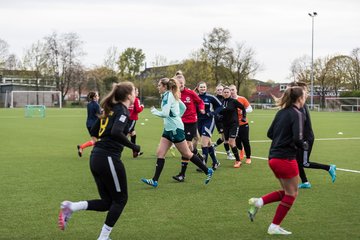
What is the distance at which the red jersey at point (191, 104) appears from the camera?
1072cm

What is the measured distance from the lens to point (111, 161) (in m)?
5.50

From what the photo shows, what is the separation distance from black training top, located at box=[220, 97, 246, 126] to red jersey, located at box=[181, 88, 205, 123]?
1.45 m

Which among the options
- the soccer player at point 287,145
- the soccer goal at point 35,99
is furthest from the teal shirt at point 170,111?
the soccer goal at point 35,99

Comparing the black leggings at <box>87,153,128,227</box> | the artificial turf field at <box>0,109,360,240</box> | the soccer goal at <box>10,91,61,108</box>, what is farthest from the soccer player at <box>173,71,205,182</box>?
the soccer goal at <box>10,91,61,108</box>

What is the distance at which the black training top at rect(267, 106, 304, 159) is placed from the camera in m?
5.92

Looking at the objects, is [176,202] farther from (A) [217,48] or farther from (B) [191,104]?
(A) [217,48]

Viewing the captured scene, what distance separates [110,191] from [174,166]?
6.69m

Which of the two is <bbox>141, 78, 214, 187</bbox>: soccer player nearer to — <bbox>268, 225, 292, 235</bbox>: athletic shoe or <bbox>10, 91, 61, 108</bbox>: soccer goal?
<bbox>268, 225, 292, 235</bbox>: athletic shoe

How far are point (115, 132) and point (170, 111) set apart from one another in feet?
12.4

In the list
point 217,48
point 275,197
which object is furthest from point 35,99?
point 275,197

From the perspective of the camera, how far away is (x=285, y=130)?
600 centimetres

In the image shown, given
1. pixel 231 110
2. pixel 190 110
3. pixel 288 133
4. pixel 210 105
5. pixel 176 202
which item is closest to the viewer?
pixel 288 133

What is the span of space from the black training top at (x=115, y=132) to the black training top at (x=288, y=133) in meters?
1.68

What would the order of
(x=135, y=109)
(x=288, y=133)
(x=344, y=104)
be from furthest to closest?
(x=344, y=104), (x=135, y=109), (x=288, y=133)
